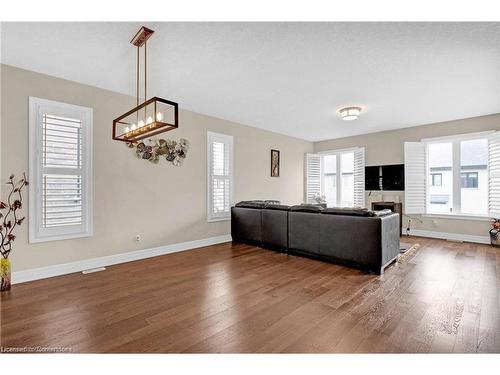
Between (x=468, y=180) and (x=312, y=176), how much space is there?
368 centimetres

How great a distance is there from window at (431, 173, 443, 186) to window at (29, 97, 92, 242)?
705 cm

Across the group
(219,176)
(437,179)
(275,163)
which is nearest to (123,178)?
(219,176)

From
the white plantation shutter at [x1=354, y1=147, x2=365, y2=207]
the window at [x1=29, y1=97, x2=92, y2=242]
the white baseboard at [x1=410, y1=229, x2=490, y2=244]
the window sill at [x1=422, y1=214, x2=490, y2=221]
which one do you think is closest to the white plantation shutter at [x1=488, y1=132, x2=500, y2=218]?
the window sill at [x1=422, y1=214, x2=490, y2=221]

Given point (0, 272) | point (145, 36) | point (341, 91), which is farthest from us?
point (341, 91)

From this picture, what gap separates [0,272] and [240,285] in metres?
2.72

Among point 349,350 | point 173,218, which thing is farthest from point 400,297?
point 173,218

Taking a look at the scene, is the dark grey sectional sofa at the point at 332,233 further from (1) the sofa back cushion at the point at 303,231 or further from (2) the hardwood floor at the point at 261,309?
(2) the hardwood floor at the point at 261,309

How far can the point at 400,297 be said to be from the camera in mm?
2707

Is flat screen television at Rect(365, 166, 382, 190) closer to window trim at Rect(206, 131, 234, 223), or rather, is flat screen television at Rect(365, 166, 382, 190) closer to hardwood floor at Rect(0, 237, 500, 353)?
hardwood floor at Rect(0, 237, 500, 353)

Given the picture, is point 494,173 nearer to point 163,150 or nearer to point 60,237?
point 163,150

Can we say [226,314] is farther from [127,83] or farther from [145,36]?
[127,83]

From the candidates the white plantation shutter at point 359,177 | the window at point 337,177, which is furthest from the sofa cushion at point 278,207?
the white plantation shutter at point 359,177

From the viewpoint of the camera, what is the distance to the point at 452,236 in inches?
223

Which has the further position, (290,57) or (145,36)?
(290,57)
